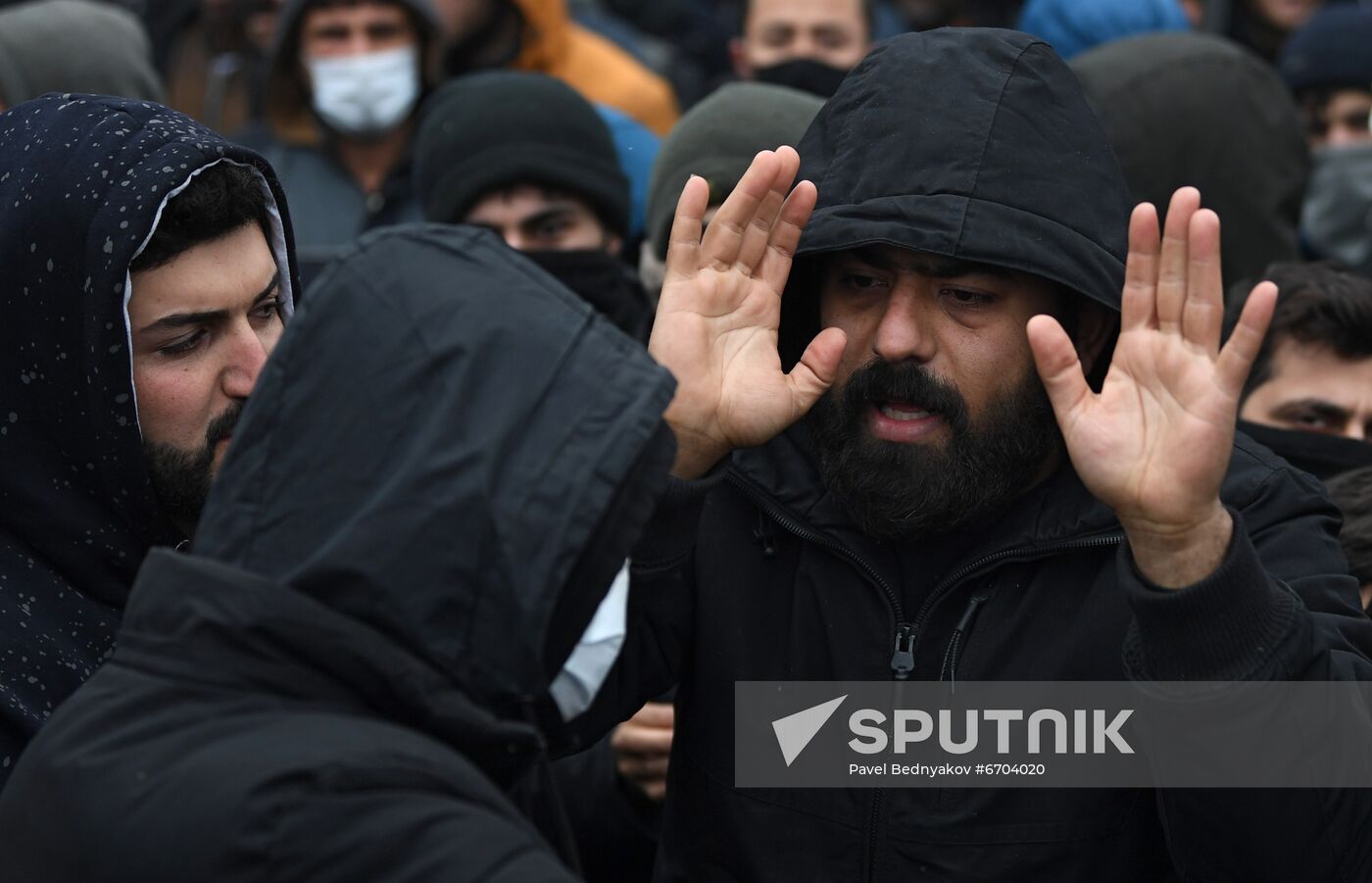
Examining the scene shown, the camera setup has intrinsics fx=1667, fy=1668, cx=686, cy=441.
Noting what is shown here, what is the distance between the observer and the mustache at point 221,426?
2.83 metres

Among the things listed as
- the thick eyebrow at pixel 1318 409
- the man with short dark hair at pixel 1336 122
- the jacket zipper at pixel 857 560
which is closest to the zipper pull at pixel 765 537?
the jacket zipper at pixel 857 560

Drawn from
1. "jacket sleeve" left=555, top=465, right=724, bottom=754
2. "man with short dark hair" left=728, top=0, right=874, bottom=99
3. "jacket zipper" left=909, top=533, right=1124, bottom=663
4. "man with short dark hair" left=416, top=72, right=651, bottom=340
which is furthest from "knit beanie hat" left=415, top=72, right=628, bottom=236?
"jacket zipper" left=909, top=533, right=1124, bottom=663

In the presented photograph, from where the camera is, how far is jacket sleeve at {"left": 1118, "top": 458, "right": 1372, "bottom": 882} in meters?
2.13

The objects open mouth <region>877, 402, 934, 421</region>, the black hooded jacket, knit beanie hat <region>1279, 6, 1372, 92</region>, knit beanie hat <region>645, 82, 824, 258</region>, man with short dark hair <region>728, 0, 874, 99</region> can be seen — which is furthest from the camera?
knit beanie hat <region>1279, 6, 1372, 92</region>

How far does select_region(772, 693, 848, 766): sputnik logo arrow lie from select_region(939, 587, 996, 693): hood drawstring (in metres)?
0.17

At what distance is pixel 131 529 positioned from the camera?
107 inches

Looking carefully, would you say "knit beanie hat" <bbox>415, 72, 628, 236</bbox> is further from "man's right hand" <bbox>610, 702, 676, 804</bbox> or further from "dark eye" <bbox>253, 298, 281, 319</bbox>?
"man's right hand" <bbox>610, 702, 676, 804</bbox>

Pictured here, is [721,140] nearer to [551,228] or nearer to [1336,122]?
[551,228]

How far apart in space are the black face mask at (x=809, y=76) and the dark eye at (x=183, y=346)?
9.04ft

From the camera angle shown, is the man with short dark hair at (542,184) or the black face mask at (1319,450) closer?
the black face mask at (1319,450)

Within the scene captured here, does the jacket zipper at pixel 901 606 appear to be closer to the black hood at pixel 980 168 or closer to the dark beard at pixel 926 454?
the dark beard at pixel 926 454

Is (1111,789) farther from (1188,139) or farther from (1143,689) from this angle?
(1188,139)

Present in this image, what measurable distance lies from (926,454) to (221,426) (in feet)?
3.90

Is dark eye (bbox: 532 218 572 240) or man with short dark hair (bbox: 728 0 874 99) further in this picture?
man with short dark hair (bbox: 728 0 874 99)
